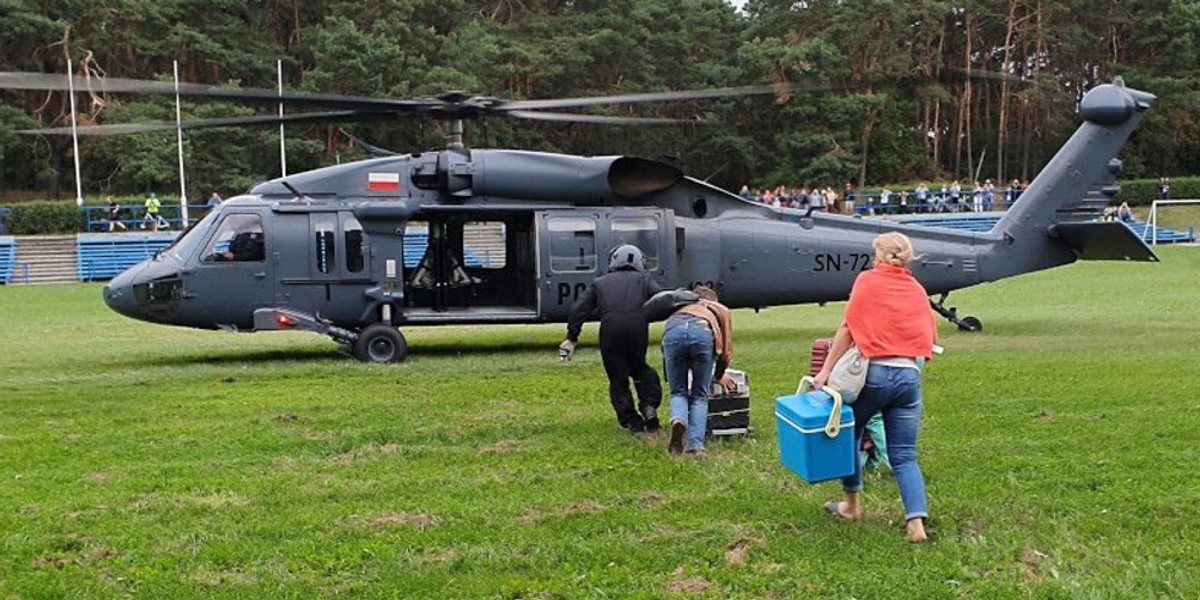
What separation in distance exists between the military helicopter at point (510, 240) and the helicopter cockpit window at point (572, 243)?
0.07ft

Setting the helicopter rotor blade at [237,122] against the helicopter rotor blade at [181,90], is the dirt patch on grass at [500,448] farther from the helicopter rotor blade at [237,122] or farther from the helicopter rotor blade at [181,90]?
the helicopter rotor blade at [237,122]

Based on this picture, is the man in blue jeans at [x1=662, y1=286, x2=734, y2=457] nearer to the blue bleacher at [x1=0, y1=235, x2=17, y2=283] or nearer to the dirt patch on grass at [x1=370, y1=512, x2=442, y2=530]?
the dirt patch on grass at [x1=370, y1=512, x2=442, y2=530]

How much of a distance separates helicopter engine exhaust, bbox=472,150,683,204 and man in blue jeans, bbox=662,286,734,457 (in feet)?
25.2

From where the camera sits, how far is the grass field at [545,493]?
5434mm

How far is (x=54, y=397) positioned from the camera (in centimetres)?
1158

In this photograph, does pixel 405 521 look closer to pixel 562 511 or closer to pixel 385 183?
pixel 562 511

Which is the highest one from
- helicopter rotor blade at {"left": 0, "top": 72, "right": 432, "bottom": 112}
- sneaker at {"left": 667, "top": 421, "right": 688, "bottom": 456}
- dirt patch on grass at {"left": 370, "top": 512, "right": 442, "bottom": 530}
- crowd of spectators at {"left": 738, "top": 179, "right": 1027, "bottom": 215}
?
helicopter rotor blade at {"left": 0, "top": 72, "right": 432, "bottom": 112}

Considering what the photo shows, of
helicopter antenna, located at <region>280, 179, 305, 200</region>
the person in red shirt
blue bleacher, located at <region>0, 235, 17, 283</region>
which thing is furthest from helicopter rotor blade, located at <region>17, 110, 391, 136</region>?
blue bleacher, located at <region>0, 235, 17, 283</region>

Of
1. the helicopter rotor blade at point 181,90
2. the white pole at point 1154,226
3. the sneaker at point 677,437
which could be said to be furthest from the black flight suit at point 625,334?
the white pole at point 1154,226

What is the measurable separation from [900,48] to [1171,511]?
205 feet

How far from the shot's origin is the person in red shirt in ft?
19.1

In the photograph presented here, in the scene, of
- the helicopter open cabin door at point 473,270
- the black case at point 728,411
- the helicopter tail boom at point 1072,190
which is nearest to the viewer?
the black case at point 728,411

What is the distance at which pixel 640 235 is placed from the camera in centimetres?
1579

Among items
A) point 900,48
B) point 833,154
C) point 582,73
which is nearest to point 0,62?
point 582,73
